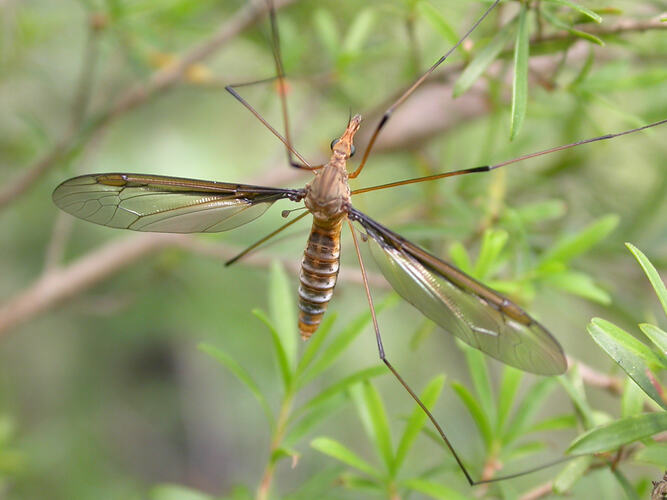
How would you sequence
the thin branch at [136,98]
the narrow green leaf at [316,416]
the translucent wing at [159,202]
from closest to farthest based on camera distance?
1. the narrow green leaf at [316,416]
2. the translucent wing at [159,202]
3. the thin branch at [136,98]

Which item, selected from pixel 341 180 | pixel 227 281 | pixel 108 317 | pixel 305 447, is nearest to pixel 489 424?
pixel 341 180

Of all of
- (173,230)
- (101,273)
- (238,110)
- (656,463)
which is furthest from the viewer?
(238,110)

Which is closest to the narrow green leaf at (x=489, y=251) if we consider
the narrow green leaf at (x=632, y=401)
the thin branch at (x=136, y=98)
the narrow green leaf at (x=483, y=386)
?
the narrow green leaf at (x=483, y=386)

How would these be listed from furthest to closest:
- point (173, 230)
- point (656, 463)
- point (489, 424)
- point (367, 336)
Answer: point (367, 336)
point (173, 230)
point (489, 424)
point (656, 463)

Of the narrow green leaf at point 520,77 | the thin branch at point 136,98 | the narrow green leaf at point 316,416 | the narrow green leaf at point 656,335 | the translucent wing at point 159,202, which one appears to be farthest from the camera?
the thin branch at point 136,98

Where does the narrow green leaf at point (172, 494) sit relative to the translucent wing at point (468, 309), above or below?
below

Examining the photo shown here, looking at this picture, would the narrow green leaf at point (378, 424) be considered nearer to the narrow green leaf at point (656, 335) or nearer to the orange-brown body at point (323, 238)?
the orange-brown body at point (323, 238)

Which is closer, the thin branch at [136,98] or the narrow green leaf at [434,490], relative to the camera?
the narrow green leaf at [434,490]

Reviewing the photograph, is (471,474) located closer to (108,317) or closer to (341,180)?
(341,180)
